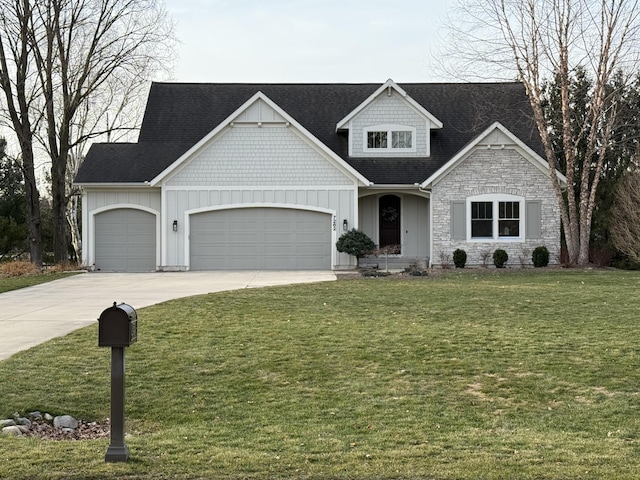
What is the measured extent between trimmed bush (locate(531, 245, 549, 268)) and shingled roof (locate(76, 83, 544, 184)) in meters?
4.27

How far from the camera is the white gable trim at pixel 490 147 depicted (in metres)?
26.2

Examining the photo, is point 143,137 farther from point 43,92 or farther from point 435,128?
point 435,128

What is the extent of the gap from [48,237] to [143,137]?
1389 centimetres

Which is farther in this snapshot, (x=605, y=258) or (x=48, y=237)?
(x=48, y=237)

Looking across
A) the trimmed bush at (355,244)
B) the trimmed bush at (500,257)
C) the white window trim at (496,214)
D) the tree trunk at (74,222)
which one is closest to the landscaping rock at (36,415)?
the trimmed bush at (355,244)

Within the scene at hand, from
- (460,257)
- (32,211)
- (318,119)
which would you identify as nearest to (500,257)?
(460,257)

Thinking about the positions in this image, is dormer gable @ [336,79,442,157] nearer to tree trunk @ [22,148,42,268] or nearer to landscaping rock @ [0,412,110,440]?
tree trunk @ [22,148,42,268]

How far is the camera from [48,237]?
4053 cm

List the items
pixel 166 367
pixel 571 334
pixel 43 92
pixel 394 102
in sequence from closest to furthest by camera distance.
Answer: pixel 166 367
pixel 571 334
pixel 394 102
pixel 43 92

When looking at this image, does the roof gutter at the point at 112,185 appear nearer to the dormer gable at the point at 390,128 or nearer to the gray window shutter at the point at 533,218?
the dormer gable at the point at 390,128

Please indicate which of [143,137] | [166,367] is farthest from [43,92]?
[166,367]

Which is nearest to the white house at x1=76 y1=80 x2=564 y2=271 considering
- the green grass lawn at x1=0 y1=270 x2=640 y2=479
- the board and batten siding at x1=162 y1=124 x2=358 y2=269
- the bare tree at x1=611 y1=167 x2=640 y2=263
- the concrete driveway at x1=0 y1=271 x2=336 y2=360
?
the board and batten siding at x1=162 y1=124 x2=358 y2=269

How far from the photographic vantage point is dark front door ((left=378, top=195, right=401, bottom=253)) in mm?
28552

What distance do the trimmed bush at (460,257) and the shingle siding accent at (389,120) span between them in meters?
4.51
